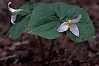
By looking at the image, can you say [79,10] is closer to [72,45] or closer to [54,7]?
[54,7]

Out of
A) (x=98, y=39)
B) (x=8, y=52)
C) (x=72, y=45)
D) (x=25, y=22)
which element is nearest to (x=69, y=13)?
(x=25, y=22)

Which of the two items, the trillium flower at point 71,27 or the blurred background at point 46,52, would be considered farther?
the blurred background at point 46,52

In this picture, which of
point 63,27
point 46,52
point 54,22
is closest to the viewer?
point 63,27

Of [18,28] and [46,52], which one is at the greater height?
[18,28]

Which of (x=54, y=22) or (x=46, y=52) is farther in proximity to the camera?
(x=46, y=52)

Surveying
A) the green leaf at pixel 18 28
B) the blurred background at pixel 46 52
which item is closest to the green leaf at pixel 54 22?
the green leaf at pixel 18 28

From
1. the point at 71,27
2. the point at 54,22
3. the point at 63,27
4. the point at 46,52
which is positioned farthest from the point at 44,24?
the point at 46,52

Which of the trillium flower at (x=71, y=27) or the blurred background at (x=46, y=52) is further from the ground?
the trillium flower at (x=71, y=27)

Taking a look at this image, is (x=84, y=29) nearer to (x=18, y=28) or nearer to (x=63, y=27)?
(x=63, y=27)

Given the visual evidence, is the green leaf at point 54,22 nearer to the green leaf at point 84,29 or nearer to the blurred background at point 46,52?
the green leaf at point 84,29

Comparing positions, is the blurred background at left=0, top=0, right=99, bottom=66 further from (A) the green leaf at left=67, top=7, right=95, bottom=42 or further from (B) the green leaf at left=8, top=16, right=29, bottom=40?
(A) the green leaf at left=67, top=7, right=95, bottom=42
